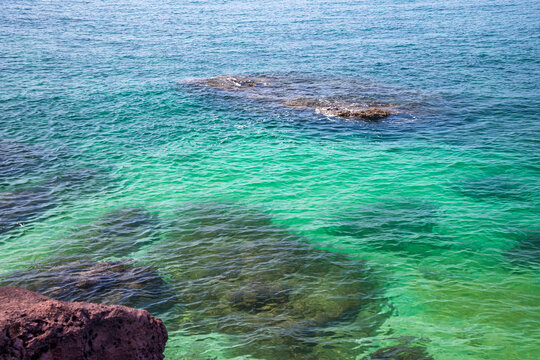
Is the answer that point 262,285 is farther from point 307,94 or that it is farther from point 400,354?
point 307,94

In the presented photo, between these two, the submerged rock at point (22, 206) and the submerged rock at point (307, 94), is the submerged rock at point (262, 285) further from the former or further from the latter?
the submerged rock at point (307, 94)

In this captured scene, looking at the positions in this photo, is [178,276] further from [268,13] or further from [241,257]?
[268,13]

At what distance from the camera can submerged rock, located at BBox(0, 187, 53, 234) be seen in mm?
17172

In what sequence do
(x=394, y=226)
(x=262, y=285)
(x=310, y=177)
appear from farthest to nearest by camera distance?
(x=310, y=177) → (x=394, y=226) → (x=262, y=285)

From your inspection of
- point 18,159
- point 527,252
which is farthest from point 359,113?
point 18,159

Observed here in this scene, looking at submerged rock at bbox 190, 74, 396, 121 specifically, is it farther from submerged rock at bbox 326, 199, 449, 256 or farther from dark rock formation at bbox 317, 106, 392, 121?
submerged rock at bbox 326, 199, 449, 256

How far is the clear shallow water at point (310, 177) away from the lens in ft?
40.5

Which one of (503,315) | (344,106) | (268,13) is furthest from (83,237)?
(268,13)

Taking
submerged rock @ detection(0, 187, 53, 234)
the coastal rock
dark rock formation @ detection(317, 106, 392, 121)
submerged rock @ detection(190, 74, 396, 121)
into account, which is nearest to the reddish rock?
submerged rock @ detection(0, 187, 53, 234)

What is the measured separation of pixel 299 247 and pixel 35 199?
1123 cm

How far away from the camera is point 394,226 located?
16438mm

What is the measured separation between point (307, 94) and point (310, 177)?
489 inches

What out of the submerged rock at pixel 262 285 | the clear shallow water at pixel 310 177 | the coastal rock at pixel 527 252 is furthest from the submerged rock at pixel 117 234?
the coastal rock at pixel 527 252

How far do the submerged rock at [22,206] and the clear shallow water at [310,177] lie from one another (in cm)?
9
